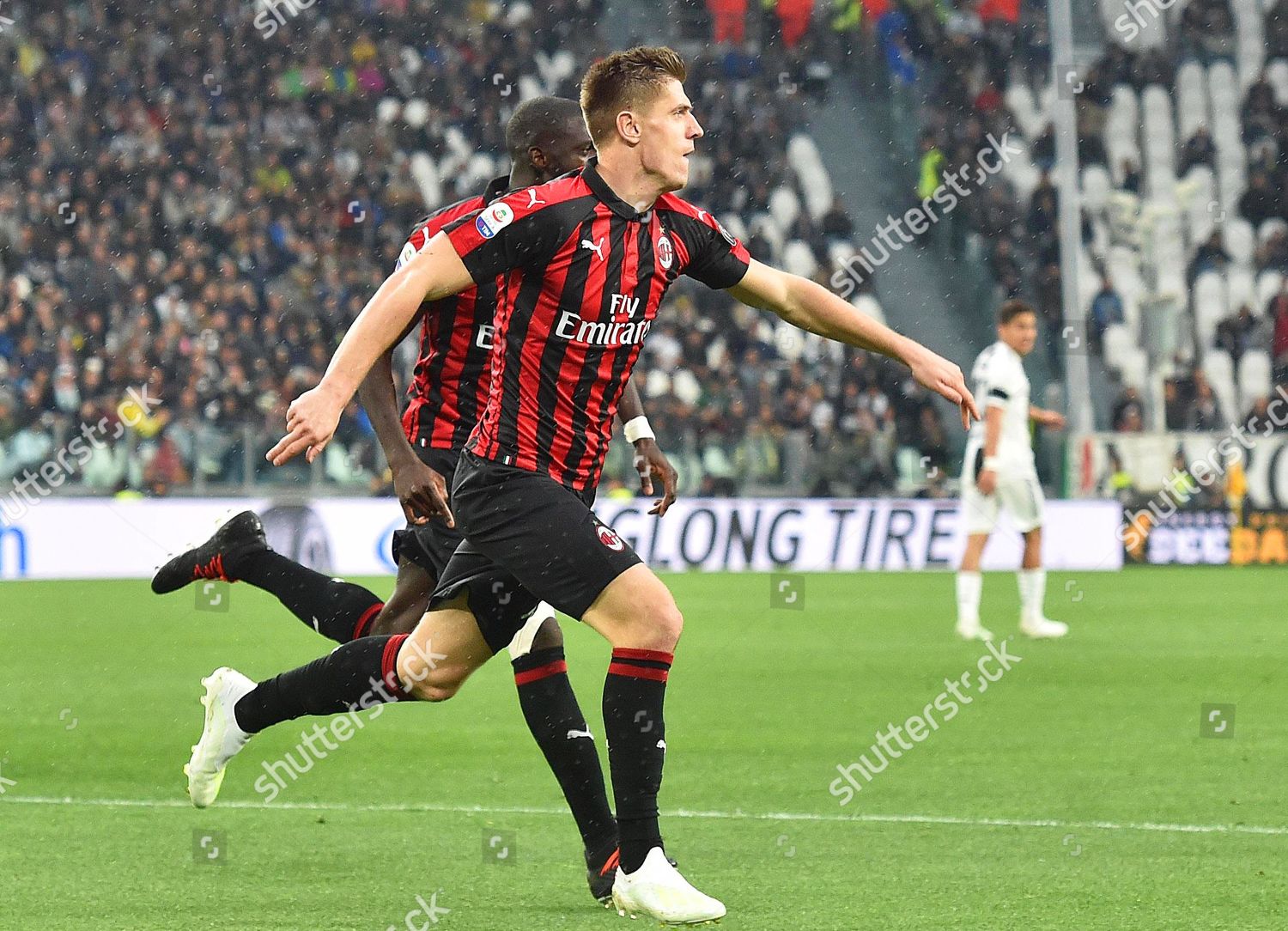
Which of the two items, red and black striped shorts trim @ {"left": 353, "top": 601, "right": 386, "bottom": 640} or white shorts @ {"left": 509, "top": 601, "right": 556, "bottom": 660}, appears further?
red and black striped shorts trim @ {"left": 353, "top": 601, "right": 386, "bottom": 640}

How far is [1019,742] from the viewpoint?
7.72m

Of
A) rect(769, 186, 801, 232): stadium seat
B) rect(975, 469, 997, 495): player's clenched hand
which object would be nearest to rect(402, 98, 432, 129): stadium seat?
rect(769, 186, 801, 232): stadium seat

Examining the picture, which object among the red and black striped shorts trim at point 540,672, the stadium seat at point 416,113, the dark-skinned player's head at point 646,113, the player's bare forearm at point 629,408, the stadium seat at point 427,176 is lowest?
the red and black striped shorts trim at point 540,672

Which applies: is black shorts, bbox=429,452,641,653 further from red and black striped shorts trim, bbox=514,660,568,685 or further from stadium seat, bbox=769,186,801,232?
stadium seat, bbox=769,186,801,232

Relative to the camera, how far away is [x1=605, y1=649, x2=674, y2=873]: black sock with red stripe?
14.3 feet

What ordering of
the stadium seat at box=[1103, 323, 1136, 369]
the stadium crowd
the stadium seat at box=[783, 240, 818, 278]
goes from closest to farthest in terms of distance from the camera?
the stadium crowd → the stadium seat at box=[783, 240, 818, 278] → the stadium seat at box=[1103, 323, 1136, 369]

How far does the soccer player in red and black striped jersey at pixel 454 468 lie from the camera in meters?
4.84

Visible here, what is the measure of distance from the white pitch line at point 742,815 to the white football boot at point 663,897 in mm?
1589

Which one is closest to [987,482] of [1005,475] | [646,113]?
[1005,475]

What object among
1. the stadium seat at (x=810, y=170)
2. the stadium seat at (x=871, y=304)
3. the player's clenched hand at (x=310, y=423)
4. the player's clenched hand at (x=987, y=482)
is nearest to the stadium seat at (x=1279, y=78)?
the stadium seat at (x=810, y=170)

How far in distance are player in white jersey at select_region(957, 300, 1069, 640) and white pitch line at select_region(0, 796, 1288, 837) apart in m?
6.12

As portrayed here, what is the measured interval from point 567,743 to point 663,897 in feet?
2.60

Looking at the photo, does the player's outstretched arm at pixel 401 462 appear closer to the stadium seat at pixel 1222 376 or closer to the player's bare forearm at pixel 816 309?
the player's bare forearm at pixel 816 309

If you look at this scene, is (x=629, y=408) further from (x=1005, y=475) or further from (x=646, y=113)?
(x=1005, y=475)
